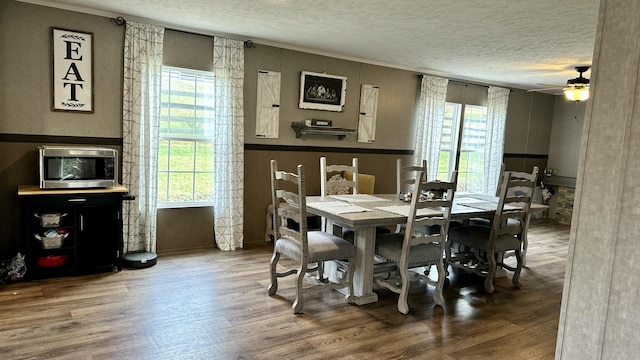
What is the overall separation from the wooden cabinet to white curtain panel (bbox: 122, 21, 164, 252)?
279mm

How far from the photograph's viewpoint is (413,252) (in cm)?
324

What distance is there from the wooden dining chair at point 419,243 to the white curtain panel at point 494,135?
160 inches

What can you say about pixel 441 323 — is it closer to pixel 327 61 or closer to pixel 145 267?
pixel 145 267

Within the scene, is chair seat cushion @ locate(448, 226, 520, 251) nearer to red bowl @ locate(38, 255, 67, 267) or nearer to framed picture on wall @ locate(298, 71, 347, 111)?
framed picture on wall @ locate(298, 71, 347, 111)

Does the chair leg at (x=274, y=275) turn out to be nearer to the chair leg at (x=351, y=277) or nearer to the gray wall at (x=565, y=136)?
the chair leg at (x=351, y=277)

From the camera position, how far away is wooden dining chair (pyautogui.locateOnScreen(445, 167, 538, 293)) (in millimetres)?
3695

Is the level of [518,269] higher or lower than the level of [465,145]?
lower

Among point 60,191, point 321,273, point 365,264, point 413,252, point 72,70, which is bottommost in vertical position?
point 321,273

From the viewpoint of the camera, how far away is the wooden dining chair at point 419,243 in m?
3.12

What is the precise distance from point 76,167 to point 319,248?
2238 mm

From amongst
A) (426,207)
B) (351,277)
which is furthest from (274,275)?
(426,207)

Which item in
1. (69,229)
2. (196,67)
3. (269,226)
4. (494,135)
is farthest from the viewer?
(494,135)

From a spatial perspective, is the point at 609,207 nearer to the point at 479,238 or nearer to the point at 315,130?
the point at 479,238

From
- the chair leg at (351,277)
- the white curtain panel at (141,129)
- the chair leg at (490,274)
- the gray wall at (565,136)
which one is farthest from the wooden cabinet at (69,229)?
the gray wall at (565,136)
